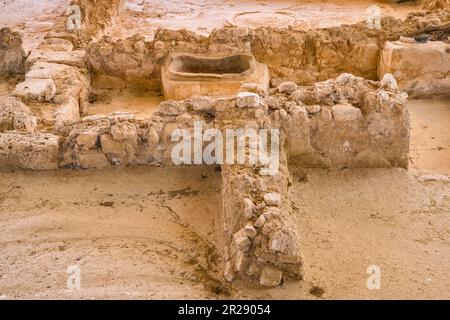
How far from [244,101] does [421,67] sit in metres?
2.71

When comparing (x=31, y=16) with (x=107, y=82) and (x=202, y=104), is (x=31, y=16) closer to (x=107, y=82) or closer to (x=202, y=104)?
(x=107, y=82)

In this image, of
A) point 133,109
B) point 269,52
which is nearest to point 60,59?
point 133,109

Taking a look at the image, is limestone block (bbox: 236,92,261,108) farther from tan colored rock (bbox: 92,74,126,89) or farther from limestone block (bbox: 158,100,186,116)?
tan colored rock (bbox: 92,74,126,89)

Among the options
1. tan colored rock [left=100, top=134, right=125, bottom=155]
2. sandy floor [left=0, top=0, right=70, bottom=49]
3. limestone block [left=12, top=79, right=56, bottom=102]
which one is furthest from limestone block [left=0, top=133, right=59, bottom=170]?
sandy floor [left=0, top=0, right=70, bottom=49]

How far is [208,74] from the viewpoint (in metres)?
5.50

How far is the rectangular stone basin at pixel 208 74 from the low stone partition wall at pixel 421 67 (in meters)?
1.35

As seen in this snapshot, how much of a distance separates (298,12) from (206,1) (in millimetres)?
→ 1700

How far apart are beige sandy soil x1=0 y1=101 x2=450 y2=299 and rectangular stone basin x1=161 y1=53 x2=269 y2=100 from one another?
167cm

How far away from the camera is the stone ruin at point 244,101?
318cm

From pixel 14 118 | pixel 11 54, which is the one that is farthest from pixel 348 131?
pixel 11 54

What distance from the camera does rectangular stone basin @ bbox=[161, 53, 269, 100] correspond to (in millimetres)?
5449

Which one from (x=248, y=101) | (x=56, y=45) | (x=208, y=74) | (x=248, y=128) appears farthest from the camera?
(x=56, y=45)

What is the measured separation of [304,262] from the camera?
10.0 feet

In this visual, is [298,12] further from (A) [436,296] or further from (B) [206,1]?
(A) [436,296]
